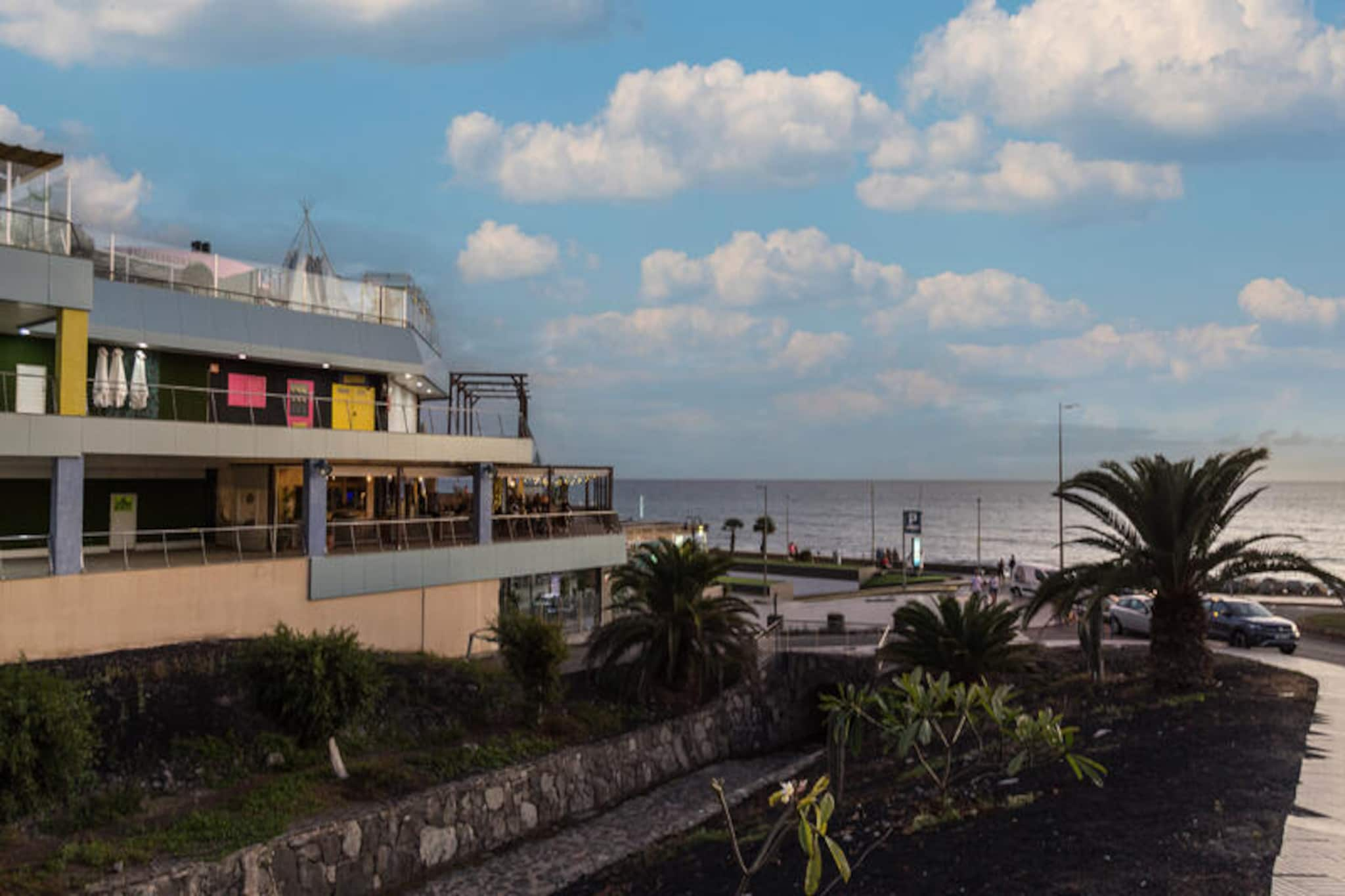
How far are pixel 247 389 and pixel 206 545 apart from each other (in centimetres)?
499

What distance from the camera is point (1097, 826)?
393 inches

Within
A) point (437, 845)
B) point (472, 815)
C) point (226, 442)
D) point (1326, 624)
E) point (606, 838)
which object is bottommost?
point (606, 838)

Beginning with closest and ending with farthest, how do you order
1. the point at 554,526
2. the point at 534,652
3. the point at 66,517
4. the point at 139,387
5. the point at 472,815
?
the point at 472,815
the point at 534,652
the point at 66,517
the point at 139,387
the point at 554,526

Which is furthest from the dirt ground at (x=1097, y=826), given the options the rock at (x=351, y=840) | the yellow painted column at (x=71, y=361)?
the yellow painted column at (x=71, y=361)

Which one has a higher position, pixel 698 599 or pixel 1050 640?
pixel 698 599

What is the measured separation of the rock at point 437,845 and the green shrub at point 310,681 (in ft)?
8.04

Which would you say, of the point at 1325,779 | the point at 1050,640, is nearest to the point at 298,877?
the point at 1325,779

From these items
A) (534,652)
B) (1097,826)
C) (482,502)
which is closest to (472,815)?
(534,652)

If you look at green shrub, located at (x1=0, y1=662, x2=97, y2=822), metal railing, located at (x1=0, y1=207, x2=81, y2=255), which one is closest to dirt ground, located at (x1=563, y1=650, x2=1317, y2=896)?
green shrub, located at (x1=0, y1=662, x2=97, y2=822)

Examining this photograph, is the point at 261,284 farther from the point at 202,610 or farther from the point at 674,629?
the point at 674,629

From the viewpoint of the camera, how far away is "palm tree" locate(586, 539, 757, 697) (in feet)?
76.2

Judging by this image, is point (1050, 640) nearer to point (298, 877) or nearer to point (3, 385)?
point (298, 877)

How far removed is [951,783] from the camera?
42.6ft

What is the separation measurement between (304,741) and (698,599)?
33.5ft
